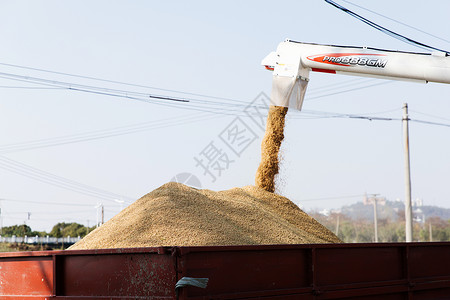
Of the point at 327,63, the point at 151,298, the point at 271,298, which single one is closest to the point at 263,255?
the point at 271,298

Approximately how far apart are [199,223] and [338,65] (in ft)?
13.0

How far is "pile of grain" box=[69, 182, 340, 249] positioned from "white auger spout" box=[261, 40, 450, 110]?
1864 millimetres

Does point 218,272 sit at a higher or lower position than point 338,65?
lower

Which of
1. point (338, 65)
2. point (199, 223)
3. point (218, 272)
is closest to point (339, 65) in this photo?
point (338, 65)

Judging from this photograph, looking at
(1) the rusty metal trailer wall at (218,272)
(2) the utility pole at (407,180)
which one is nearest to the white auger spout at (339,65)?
(1) the rusty metal trailer wall at (218,272)

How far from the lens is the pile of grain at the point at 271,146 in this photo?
9.92 metres

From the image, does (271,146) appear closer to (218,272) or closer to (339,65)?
(339,65)

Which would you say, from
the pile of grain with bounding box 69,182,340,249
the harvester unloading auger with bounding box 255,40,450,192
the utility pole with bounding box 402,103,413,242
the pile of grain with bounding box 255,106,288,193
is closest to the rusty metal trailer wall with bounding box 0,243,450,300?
the pile of grain with bounding box 69,182,340,249

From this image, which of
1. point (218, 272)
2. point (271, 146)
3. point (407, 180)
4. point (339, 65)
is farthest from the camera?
point (407, 180)

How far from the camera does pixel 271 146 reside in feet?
32.7

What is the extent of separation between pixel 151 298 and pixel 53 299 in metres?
1.01

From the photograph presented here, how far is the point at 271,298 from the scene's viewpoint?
470 centimetres

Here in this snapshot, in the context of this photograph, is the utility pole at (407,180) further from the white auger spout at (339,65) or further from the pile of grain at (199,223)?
the white auger spout at (339,65)

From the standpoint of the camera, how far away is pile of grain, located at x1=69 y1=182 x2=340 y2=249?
20.7ft
